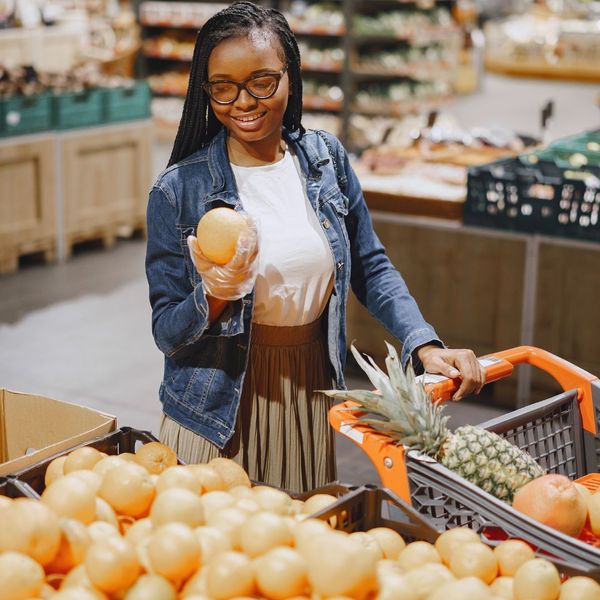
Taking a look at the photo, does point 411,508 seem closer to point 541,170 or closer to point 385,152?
point 541,170

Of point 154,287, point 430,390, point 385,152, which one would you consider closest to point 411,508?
point 430,390

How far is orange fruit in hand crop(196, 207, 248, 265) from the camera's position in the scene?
2010mm

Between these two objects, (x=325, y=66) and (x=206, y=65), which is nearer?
(x=206, y=65)

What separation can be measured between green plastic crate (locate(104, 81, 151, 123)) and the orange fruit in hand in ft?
20.1

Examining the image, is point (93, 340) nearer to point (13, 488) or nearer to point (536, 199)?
point (536, 199)

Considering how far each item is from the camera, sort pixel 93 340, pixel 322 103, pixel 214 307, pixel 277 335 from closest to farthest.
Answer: pixel 214 307, pixel 277 335, pixel 93 340, pixel 322 103

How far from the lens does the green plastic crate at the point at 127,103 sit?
7.93 m

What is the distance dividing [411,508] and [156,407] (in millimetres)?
3371

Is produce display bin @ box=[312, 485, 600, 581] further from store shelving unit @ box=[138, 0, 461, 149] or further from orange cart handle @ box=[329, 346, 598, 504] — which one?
store shelving unit @ box=[138, 0, 461, 149]

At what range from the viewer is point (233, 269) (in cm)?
201

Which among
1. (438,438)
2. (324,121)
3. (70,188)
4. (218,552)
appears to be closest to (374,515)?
(438,438)

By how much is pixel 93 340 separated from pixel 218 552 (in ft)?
14.9

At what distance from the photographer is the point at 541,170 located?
511cm

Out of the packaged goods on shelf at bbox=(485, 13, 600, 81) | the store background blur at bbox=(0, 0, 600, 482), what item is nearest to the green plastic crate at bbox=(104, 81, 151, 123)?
the store background blur at bbox=(0, 0, 600, 482)
